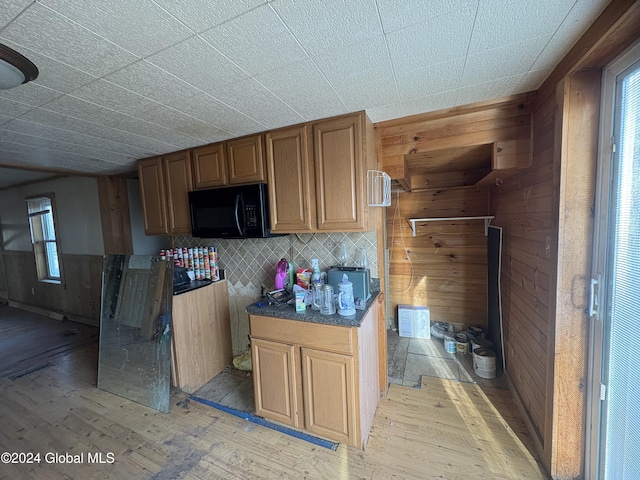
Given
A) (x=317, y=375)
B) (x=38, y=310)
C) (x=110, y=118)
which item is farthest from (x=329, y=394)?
(x=38, y=310)

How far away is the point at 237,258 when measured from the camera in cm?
268

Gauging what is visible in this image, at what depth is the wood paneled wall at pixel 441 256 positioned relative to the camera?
308 cm

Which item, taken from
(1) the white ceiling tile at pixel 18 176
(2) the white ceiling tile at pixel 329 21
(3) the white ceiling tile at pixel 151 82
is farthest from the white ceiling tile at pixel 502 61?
(1) the white ceiling tile at pixel 18 176

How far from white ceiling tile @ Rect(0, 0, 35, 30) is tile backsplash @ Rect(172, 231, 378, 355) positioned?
1857 mm

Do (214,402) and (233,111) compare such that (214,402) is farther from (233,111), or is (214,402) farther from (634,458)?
(634,458)

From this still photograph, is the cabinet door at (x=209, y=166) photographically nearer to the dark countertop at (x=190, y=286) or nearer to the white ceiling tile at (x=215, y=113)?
the white ceiling tile at (x=215, y=113)

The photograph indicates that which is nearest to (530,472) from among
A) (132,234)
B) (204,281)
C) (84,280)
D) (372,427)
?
(372,427)

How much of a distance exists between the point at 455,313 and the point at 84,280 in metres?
5.47

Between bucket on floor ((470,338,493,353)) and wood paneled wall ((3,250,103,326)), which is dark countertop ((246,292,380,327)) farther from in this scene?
wood paneled wall ((3,250,103,326))

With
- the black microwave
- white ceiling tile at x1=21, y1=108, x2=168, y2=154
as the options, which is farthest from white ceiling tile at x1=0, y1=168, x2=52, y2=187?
the black microwave

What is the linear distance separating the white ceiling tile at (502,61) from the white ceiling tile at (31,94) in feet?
7.18

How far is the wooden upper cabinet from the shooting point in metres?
1.76

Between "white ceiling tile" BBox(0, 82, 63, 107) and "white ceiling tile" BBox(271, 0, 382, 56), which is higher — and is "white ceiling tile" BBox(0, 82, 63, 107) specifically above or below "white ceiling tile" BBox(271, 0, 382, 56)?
above

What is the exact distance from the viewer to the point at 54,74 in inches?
48.0
